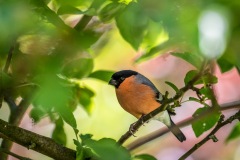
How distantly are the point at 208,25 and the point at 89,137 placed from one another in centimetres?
42

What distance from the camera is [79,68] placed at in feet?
3.06

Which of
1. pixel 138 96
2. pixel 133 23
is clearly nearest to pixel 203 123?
pixel 133 23

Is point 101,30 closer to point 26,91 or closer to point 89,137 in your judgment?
point 26,91

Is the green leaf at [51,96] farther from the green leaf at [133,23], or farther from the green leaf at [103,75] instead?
the green leaf at [103,75]

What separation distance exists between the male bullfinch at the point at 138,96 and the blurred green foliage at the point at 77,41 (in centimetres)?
26

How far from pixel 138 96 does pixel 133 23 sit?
519 millimetres

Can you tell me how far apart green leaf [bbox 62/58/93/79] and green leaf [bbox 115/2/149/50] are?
0.35ft

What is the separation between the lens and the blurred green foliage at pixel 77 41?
1.24 feet

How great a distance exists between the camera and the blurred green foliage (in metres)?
0.38

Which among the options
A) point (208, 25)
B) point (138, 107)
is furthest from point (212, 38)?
point (138, 107)

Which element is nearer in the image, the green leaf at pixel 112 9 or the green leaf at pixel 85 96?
the green leaf at pixel 112 9

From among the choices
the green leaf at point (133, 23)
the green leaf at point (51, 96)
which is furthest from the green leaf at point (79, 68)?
the green leaf at point (51, 96)

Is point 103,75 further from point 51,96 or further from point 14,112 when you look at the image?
point 51,96

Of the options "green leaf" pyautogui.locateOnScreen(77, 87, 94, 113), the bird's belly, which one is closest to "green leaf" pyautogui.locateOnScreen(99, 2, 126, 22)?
"green leaf" pyautogui.locateOnScreen(77, 87, 94, 113)
